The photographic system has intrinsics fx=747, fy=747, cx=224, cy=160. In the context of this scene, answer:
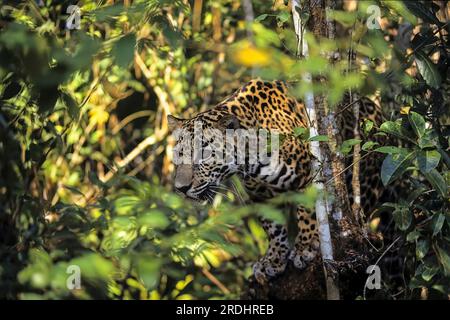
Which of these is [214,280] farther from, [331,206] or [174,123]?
[331,206]

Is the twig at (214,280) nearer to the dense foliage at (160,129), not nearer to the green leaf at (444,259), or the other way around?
the dense foliage at (160,129)

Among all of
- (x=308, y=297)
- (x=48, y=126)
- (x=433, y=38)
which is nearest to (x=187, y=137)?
(x=48, y=126)

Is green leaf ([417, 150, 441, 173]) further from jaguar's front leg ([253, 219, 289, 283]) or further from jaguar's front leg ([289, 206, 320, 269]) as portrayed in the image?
jaguar's front leg ([253, 219, 289, 283])

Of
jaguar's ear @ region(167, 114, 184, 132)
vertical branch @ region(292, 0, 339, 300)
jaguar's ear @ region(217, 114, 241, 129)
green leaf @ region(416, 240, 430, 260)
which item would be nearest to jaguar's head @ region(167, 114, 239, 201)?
jaguar's ear @ region(217, 114, 241, 129)

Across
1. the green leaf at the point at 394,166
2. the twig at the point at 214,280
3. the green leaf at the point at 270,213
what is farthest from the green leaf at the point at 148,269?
the twig at the point at 214,280

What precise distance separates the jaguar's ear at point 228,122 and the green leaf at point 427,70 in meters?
1.72

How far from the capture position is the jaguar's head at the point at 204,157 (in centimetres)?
587

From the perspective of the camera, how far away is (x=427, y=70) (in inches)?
183

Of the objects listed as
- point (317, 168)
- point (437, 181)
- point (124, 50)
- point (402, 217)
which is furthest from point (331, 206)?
point (124, 50)

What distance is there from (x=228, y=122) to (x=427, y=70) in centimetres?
179

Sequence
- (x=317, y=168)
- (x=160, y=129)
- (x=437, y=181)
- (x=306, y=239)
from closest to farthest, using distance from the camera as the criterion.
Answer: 1. (x=437, y=181)
2. (x=317, y=168)
3. (x=306, y=239)
4. (x=160, y=129)

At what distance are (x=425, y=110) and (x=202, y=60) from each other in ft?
13.4

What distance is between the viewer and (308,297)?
5.89m

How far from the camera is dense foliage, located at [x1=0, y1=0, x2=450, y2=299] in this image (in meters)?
2.62
